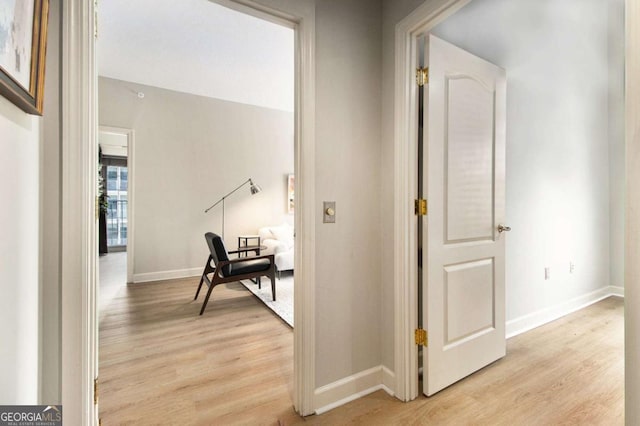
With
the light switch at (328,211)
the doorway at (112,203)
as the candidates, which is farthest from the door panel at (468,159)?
the doorway at (112,203)

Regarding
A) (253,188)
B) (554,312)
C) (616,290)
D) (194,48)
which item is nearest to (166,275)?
(253,188)

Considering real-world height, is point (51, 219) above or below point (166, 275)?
above

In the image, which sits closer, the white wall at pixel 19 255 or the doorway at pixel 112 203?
the white wall at pixel 19 255

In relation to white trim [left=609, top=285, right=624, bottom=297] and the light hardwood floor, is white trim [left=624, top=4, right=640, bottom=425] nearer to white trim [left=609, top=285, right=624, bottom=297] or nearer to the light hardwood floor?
the light hardwood floor

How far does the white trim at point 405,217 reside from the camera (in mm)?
1644

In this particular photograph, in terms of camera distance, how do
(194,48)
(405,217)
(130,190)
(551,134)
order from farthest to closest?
(130,190), (194,48), (551,134), (405,217)

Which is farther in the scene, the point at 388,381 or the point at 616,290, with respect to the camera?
the point at 616,290

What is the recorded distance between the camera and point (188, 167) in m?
4.53

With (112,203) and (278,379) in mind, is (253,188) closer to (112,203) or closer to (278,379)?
(278,379)

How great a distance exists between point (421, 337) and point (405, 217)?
0.72 m

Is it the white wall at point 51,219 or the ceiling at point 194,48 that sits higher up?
the ceiling at point 194,48

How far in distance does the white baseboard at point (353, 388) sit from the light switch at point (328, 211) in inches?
36.8

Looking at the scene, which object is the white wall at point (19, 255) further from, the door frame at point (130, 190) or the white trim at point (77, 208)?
the door frame at point (130, 190)

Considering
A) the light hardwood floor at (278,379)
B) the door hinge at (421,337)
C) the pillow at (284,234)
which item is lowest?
the light hardwood floor at (278,379)
